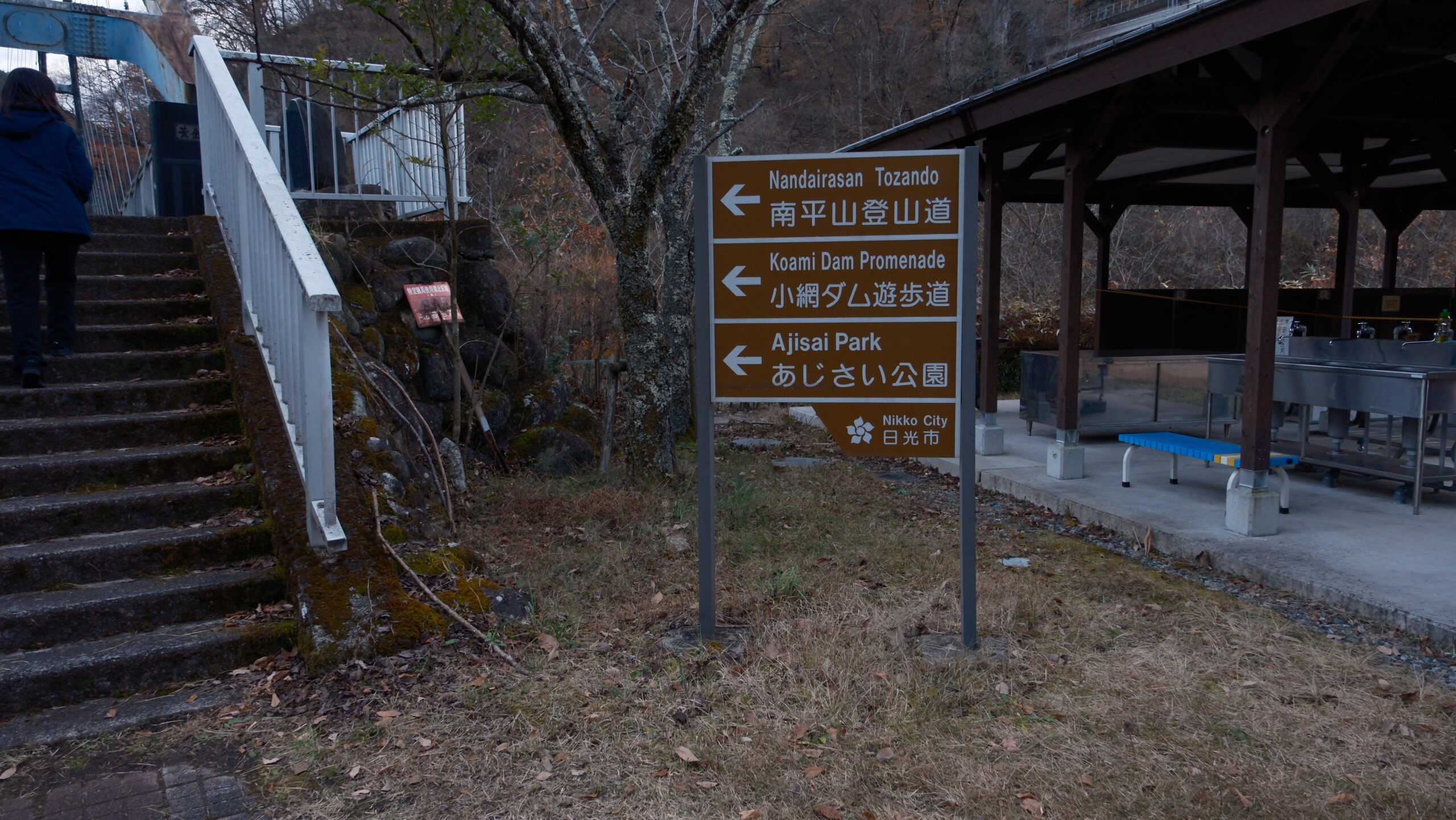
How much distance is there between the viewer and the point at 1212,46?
18.1 ft

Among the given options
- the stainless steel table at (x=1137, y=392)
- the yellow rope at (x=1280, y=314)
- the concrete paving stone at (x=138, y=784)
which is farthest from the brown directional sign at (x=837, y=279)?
the yellow rope at (x=1280, y=314)

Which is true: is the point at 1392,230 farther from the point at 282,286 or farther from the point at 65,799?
the point at 65,799

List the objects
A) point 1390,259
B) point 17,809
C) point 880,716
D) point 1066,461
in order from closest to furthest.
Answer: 1. point 17,809
2. point 880,716
3. point 1066,461
4. point 1390,259

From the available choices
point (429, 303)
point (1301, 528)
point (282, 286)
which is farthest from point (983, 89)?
point (282, 286)

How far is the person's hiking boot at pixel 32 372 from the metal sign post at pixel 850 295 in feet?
10.8

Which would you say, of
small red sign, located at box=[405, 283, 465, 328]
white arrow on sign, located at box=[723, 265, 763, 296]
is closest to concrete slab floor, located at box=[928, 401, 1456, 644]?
white arrow on sign, located at box=[723, 265, 763, 296]

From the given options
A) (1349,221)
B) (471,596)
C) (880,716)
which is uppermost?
(1349,221)

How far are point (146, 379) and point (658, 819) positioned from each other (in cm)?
383

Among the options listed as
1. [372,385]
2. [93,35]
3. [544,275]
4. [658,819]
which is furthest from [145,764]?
[93,35]

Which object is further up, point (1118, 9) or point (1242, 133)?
point (1118, 9)

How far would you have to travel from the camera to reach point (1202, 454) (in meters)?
6.51

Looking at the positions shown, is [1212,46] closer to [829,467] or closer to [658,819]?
[829,467]

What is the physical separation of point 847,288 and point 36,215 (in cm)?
397

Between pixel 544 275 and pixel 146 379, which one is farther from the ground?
pixel 544 275
